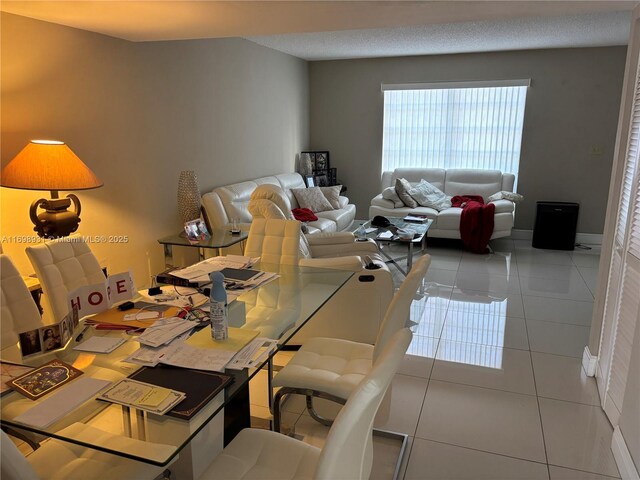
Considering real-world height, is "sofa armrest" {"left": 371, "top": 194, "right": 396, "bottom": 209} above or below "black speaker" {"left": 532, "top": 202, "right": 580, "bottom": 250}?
above

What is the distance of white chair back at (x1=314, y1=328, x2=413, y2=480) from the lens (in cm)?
101

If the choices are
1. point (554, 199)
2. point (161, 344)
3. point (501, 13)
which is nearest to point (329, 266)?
point (161, 344)

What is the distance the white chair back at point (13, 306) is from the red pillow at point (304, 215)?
3.36 meters

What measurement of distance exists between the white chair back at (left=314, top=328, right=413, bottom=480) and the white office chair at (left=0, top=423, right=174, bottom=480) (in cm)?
40

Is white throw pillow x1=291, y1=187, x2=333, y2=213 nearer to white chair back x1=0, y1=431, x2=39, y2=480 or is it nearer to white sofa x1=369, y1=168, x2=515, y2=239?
white sofa x1=369, y1=168, x2=515, y2=239

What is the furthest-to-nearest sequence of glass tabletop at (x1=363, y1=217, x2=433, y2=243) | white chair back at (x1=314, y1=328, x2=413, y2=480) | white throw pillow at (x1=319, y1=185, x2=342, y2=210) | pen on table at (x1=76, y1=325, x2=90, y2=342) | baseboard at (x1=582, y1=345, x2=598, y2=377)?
white throw pillow at (x1=319, y1=185, x2=342, y2=210), glass tabletop at (x1=363, y1=217, x2=433, y2=243), baseboard at (x1=582, y1=345, x2=598, y2=377), pen on table at (x1=76, y1=325, x2=90, y2=342), white chair back at (x1=314, y1=328, x2=413, y2=480)

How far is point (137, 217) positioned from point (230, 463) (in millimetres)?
2725

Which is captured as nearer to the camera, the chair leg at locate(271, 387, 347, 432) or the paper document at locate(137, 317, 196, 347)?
the paper document at locate(137, 317, 196, 347)

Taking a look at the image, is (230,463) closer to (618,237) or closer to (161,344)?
(161,344)

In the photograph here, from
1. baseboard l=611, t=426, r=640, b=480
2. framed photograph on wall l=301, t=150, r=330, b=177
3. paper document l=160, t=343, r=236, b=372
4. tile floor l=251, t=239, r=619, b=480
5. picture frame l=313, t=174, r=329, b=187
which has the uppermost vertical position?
framed photograph on wall l=301, t=150, r=330, b=177

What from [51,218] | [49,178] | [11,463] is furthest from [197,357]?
[51,218]

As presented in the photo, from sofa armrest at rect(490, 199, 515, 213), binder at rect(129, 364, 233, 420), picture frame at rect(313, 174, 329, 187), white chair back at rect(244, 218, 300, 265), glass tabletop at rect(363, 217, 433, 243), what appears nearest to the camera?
binder at rect(129, 364, 233, 420)

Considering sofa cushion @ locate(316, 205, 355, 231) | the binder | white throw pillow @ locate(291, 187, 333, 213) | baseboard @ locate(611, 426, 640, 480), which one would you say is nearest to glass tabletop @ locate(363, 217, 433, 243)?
sofa cushion @ locate(316, 205, 355, 231)

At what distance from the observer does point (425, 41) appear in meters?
5.53
